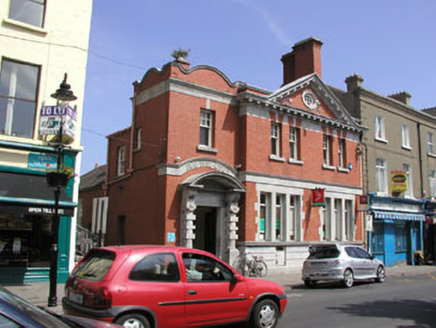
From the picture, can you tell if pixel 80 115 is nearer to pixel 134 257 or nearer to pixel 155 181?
pixel 155 181

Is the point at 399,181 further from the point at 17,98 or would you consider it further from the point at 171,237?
the point at 17,98

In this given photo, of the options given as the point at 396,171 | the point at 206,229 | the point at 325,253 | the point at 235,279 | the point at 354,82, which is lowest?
the point at 235,279

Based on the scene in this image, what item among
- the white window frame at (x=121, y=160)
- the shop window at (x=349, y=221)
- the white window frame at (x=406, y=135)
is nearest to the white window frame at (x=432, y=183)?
the white window frame at (x=406, y=135)

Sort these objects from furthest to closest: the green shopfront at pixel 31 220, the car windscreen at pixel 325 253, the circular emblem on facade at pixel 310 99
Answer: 1. the circular emblem on facade at pixel 310 99
2. the car windscreen at pixel 325 253
3. the green shopfront at pixel 31 220

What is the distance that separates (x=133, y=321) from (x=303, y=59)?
21.9 m

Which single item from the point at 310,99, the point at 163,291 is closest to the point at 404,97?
the point at 310,99

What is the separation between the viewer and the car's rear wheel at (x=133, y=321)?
629 cm

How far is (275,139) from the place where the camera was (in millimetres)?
21297

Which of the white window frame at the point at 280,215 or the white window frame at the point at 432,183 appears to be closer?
the white window frame at the point at 280,215

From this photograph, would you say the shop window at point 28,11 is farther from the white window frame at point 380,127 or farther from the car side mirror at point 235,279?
the white window frame at point 380,127

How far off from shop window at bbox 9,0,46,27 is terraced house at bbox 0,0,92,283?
3 cm

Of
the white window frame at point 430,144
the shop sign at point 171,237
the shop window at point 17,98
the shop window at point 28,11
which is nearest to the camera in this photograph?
the shop window at point 17,98

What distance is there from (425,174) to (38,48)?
27.7 metres

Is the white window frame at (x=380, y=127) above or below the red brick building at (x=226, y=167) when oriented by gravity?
above
